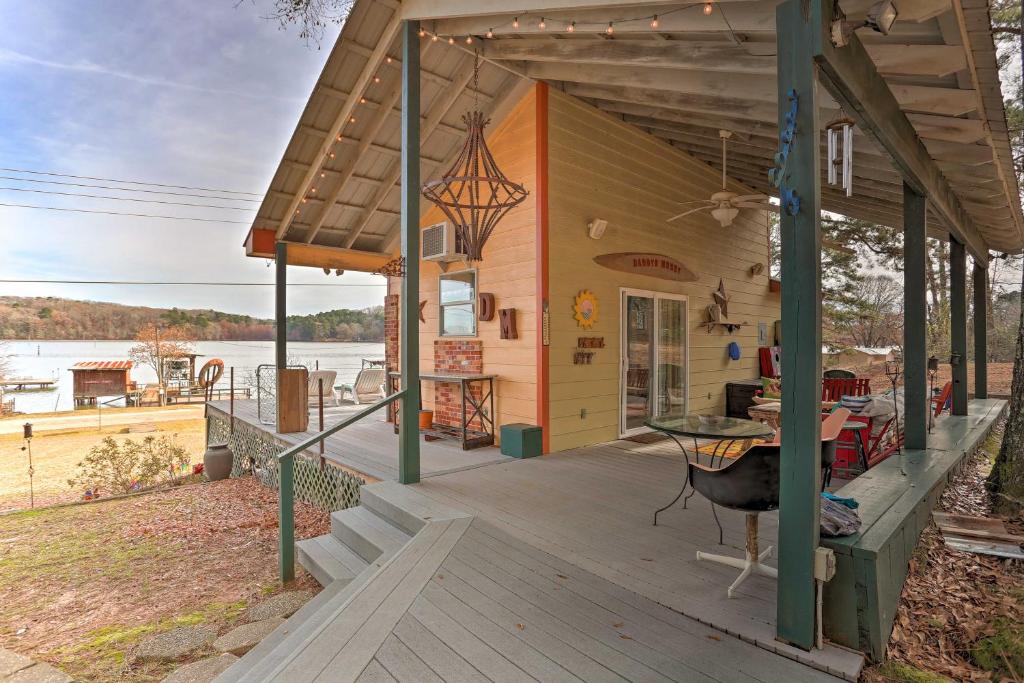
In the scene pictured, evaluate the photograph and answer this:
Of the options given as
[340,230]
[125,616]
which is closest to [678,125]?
[340,230]

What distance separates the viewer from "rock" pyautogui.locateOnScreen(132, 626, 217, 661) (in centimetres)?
305

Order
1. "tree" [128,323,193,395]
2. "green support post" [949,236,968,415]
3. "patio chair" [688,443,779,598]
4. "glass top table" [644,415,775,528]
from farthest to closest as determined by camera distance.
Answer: "tree" [128,323,193,395] < "green support post" [949,236,968,415] < "glass top table" [644,415,775,528] < "patio chair" [688,443,779,598]

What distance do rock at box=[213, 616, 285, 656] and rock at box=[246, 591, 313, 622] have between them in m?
0.06

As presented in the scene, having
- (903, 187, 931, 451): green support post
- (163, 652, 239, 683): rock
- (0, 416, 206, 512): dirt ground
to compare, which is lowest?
(0, 416, 206, 512): dirt ground

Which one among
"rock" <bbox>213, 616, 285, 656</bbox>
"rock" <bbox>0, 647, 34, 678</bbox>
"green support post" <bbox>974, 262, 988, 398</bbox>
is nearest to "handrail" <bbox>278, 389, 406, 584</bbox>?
"rock" <bbox>213, 616, 285, 656</bbox>

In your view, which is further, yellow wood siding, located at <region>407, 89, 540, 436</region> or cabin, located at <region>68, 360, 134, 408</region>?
cabin, located at <region>68, 360, 134, 408</region>

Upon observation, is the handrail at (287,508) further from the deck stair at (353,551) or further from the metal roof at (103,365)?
the metal roof at (103,365)

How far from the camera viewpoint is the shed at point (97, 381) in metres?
19.8

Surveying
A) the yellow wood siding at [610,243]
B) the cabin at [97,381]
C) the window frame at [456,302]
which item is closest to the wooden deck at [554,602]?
the yellow wood siding at [610,243]

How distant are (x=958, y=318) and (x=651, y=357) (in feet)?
13.4

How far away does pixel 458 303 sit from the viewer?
670cm

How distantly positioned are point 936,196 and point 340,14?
5695 millimetres

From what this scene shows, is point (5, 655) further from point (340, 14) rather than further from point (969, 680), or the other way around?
point (340, 14)

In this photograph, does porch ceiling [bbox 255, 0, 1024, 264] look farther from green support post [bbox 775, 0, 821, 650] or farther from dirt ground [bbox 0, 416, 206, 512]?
dirt ground [bbox 0, 416, 206, 512]
